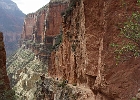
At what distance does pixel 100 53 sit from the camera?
29.6 meters

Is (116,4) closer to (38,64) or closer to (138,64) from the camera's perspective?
(138,64)

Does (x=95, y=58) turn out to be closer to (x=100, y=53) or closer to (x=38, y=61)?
(x=100, y=53)

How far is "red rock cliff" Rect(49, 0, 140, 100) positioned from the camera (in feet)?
81.7

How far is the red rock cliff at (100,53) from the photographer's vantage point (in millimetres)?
24891

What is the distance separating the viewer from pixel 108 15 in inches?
1116

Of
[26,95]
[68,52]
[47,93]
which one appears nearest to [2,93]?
[68,52]

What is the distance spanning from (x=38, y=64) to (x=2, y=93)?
312ft

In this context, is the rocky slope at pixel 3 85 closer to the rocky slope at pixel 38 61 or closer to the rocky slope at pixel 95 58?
the rocky slope at pixel 95 58

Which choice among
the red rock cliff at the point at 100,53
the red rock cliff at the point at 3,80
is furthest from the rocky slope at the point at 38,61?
the red rock cliff at the point at 3,80

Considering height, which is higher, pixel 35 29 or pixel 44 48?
pixel 35 29

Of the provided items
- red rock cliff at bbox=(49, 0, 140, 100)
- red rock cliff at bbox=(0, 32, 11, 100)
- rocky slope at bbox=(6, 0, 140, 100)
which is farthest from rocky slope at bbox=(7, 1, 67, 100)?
red rock cliff at bbox=(0, 32, 11, 100)

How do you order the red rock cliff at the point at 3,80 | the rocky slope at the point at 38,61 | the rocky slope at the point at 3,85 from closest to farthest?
the rocky slope at the point at 3,85 → the red rock cliff at the point at 3,80 → the rocky slope at the point at 38,61

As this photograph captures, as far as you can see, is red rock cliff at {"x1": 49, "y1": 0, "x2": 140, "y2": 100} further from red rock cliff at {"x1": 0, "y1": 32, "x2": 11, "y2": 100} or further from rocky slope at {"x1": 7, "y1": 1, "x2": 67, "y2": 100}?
rocky slope at {"x1": 7, "y1": 1, "x2": 67, "y2": 100}

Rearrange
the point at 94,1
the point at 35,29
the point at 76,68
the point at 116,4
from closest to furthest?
the point at 116,4 → the point at 94,1 → the point at 76,68 → the point at 35,29
